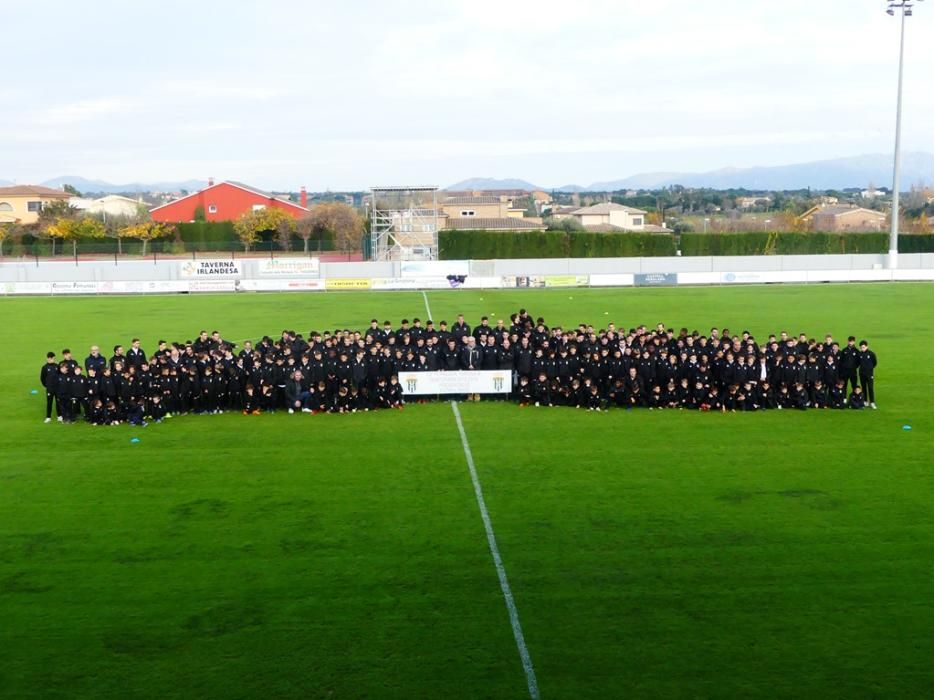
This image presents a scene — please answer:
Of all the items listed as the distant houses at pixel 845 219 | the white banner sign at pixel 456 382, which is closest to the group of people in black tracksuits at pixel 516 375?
the white banner sign at pixel 456 382

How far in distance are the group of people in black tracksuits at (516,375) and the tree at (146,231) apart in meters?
50.3

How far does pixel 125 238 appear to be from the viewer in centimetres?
6462

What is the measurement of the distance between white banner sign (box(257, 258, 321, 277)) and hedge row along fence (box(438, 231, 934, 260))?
52.7 feet

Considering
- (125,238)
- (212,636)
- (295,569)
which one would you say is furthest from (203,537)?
(125,238)

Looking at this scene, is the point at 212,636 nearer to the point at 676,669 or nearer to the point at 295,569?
the point at 295,569

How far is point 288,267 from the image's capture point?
4700cm

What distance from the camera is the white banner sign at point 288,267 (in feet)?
154

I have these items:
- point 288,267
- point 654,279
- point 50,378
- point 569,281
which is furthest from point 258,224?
point 50,378

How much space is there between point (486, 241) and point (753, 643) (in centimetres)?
5423

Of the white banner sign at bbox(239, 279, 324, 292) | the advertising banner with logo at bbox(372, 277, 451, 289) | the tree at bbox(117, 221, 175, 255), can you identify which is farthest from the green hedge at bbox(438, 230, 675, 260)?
the tree at bbox(117, 221, 175, 255)

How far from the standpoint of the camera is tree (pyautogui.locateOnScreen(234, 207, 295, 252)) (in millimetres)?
65250

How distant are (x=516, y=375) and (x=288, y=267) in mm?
30518

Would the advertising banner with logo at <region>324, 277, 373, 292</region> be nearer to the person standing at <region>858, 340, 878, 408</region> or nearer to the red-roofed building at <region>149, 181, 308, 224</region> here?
the person standing at <region>858, 340, 878, 408</region>

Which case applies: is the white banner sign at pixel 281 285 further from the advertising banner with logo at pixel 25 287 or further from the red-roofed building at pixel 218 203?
the red-roofed building at pixel 218 203
